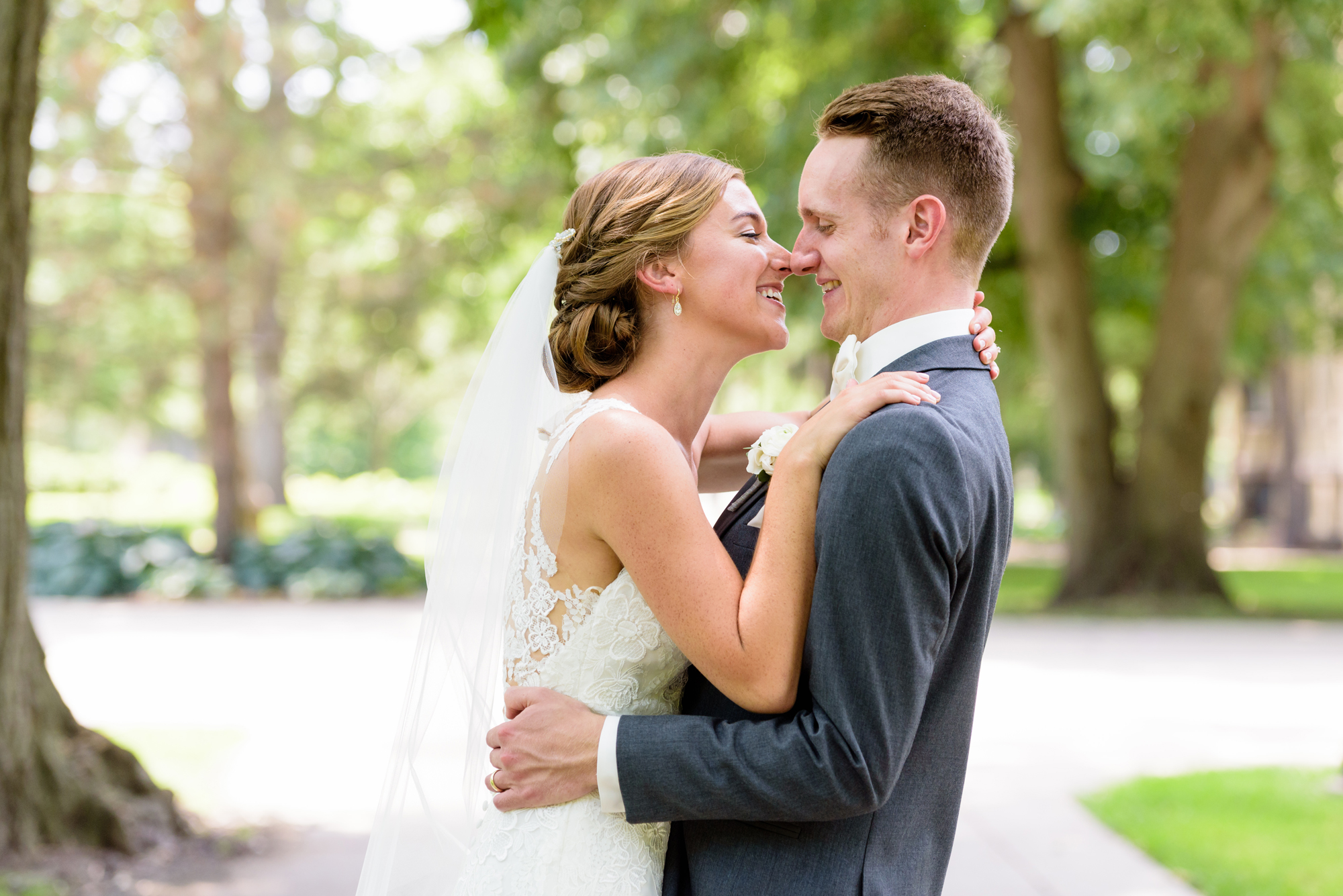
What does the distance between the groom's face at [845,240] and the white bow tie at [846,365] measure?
0.02 meters

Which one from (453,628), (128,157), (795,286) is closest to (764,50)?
(795,286)

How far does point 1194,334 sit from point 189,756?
43.3ft

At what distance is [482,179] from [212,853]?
13759mm

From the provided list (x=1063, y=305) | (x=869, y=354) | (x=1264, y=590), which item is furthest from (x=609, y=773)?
(x=1264, y=590)

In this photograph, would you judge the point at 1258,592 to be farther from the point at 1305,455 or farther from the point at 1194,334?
the point at 1305,455

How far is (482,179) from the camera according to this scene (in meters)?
18.4

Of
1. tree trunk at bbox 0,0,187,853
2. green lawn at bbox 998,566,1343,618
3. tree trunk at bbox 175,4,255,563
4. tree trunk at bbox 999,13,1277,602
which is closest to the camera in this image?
tree trunk at bbox 0,0,187,853

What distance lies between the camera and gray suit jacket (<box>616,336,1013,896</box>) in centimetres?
191

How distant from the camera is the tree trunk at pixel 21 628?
203 inches

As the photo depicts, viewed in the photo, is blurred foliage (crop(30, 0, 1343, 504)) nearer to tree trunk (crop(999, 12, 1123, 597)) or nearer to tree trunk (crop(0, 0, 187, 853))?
tree trunk (crop(999, 12, 1123, 597))

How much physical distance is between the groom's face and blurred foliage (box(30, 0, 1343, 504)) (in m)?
9.09

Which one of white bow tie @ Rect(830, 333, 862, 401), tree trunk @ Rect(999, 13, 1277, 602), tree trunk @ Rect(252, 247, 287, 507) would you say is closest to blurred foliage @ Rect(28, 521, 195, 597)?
tree trunk @ Rect(252, 247, 287, 507)

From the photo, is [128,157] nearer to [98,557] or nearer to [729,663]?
[98,557]

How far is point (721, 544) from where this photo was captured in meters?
2.22
